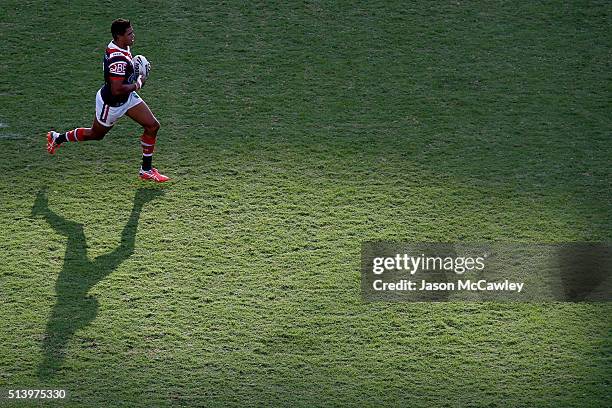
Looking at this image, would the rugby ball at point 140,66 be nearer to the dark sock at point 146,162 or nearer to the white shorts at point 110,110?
the white shorts at point 110,110

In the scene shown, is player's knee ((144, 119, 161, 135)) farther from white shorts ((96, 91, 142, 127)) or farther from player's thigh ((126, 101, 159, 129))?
white shorts ((96, 91, 142, 127))

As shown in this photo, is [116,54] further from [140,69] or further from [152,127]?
[152,127]

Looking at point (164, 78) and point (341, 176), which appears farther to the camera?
point (164, 78)

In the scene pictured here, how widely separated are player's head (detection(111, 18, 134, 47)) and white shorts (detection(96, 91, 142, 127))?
0.46 m

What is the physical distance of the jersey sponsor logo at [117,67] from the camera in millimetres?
8164

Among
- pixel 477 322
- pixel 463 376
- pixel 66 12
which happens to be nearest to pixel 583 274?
pixel 477 322

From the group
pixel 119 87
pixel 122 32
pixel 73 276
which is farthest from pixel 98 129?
pixel 73 276

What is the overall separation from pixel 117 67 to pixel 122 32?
10.7 inches

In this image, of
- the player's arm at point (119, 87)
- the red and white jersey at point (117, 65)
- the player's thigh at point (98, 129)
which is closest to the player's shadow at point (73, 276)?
the player's thigh at point (98, 129)

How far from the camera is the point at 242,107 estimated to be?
31.2 ft

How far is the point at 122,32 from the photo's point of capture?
26.7ft

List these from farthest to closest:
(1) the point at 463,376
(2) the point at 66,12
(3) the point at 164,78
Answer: (2) the point at 66,12, (3) the point at 164,78, (1) the point at 463,376

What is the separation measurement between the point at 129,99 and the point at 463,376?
3.50 m

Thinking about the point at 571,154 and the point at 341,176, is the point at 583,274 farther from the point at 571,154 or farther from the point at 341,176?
the point at 341,176
